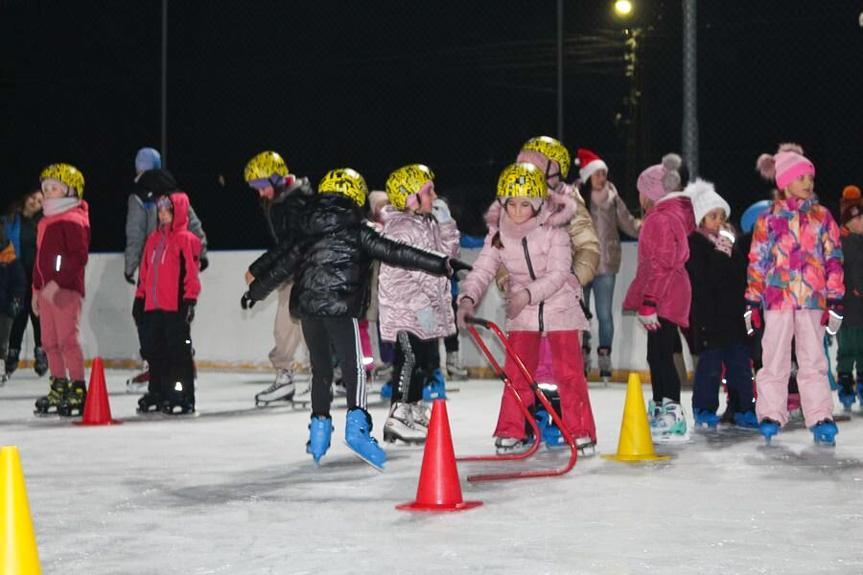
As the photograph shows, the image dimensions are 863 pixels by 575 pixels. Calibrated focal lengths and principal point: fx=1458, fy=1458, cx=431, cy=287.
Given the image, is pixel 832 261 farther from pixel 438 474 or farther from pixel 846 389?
pixel 438 474

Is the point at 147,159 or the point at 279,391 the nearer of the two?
the point at 279,391

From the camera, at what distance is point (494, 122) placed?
21.5 m

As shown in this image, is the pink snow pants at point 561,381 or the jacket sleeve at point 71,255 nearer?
the pink snow pants at point 561,381

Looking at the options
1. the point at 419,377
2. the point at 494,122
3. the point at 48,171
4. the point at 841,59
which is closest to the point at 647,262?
the point at 419,377

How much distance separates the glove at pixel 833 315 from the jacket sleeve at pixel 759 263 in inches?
13.8

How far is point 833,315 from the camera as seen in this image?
288 inches

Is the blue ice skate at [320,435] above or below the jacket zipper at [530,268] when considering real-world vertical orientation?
below

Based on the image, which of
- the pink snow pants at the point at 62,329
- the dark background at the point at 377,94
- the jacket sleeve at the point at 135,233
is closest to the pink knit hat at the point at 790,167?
the pink snow pants at the point at 62,329

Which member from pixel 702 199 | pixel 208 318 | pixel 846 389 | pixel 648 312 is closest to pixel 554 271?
pixel 648 312

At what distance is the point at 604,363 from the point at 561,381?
14.7 feet

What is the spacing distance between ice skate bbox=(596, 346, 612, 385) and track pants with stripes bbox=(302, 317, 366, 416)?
16.9ft

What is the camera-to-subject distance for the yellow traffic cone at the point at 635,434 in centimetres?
691

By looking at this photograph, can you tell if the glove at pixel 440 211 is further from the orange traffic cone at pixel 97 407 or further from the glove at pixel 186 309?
the orange traffic cone at pixel 97 407

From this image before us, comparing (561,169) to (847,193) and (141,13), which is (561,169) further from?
(141,13)
